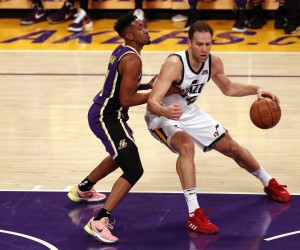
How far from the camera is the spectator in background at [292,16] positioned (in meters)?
13.1

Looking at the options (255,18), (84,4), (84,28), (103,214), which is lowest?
(84,28)

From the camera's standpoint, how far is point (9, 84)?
10648 mm

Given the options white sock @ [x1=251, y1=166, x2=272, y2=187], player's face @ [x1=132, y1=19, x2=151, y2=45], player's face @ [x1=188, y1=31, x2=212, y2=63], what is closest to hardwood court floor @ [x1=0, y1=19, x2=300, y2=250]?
white sock @ [x1=251, y1=166, x2=272, y2=187]

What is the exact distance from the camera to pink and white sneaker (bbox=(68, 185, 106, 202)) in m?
6.67

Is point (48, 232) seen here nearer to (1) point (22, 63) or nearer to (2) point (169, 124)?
(2) point (169, 124)

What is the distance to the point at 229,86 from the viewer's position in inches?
261

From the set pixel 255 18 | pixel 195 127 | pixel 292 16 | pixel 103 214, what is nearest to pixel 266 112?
pixel 195 127

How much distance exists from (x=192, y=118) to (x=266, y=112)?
2.02ft

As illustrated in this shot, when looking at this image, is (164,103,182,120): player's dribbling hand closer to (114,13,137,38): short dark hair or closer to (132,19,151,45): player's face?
(132,19,151,45): player's face

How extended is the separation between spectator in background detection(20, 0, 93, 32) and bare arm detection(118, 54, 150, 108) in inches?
318

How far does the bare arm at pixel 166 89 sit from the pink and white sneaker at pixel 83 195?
1.12 meters

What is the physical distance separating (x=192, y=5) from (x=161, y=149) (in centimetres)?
613

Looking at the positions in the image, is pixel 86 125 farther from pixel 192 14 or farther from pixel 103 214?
pixel 192 14

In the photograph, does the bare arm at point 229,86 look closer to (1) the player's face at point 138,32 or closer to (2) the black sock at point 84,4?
(1) the player's face at point 138,32
